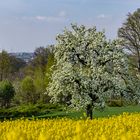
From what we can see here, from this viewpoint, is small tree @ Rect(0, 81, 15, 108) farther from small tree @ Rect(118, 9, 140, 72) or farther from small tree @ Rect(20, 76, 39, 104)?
small tree @ Rect(118, 9, 140, 72)

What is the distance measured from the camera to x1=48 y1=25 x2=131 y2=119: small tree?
31.2m

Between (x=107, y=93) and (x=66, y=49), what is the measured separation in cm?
383

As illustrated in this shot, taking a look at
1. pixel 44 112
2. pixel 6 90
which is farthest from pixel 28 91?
pixel 44 112

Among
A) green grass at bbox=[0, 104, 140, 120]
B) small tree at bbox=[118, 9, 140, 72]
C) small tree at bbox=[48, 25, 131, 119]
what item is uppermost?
small tree at bbox=[118, 9, 140, 72]

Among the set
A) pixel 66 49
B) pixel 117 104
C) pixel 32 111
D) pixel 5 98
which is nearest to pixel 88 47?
pixel 66 49

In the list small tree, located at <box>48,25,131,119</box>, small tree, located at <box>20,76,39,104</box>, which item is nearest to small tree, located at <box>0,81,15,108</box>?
small tree, located at <box>20,76,39,104</box>

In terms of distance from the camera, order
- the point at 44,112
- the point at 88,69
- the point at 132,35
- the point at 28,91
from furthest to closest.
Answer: the point at 28,91 < the point at 132,35 < the point at 44,112 < the point at 88,69

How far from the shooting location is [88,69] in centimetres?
3231

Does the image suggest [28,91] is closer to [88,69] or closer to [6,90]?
[6,90]

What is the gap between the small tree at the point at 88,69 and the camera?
3123cm

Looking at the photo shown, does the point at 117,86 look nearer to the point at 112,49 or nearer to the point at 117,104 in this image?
the point at 112,49

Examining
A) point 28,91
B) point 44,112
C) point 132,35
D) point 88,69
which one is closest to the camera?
point 88,69

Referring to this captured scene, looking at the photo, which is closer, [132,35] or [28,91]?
[132,35]

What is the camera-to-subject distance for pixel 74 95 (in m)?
31.3
